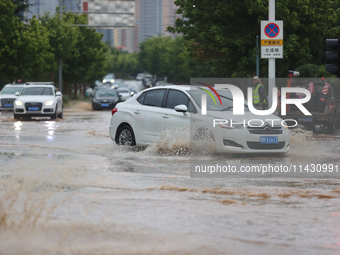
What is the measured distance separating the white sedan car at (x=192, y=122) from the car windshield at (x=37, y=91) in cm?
1491

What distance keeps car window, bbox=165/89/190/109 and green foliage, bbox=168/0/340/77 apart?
676 inches

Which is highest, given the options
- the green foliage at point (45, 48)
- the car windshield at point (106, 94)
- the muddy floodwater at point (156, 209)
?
the green foliage at point (45, 48)

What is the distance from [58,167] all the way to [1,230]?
4.87m

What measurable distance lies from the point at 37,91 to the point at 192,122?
57.8ft

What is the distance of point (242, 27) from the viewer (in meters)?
32.1

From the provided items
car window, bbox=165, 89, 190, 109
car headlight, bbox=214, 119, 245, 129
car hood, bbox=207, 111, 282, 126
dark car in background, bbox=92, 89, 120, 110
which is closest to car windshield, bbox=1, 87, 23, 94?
dark car in background, bbox=92, 89, 120, 110

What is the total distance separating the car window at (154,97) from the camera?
14094 millimetres

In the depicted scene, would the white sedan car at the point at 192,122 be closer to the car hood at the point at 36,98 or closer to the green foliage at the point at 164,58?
the car hood at the point at 36,98

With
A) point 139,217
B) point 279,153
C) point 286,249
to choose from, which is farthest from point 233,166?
point 286,249

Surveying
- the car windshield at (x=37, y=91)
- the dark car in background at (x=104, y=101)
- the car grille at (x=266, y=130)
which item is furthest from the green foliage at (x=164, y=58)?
the car grille at (x=266, y=130)

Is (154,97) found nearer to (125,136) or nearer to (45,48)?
(125,136)

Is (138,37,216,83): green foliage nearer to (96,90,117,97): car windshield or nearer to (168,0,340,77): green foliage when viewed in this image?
(96,90,117,97): car windshield

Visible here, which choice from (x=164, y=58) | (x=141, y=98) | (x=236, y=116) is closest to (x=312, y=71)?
(x=141, y=98)

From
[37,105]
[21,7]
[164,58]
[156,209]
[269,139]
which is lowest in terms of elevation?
[156,209]
